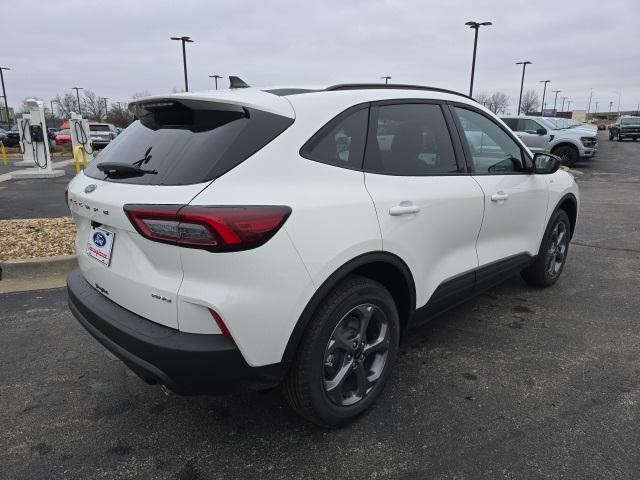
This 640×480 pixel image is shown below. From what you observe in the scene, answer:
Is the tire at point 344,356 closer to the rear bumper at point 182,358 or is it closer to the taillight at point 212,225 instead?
the rear bumper at point 182,358

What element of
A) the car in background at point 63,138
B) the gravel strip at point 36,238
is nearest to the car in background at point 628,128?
the car in background at point 63,138

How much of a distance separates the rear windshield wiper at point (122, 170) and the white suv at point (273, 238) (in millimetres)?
11

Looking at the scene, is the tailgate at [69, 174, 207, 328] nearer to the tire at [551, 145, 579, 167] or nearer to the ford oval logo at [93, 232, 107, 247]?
the ford oval logo at [93, 232, 107, 247]

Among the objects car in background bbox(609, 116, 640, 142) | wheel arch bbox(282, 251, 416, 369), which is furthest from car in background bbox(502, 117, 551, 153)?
car in background bbox(609, 116, 640, 142)

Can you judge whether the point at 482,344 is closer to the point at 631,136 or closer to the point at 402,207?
the point at 402,207

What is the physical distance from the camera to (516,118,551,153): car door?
16.4 metres

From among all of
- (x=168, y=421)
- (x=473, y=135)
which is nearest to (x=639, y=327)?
(x=473, y=135)

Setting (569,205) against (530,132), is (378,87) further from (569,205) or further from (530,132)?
(530,132)

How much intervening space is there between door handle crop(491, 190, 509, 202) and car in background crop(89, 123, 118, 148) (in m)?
24.0

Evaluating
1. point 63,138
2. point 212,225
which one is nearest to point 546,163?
point 212,225

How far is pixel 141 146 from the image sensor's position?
2400 mm

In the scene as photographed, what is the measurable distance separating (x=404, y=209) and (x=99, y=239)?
1.55m

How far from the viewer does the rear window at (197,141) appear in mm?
2000

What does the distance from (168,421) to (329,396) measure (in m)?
0.94
